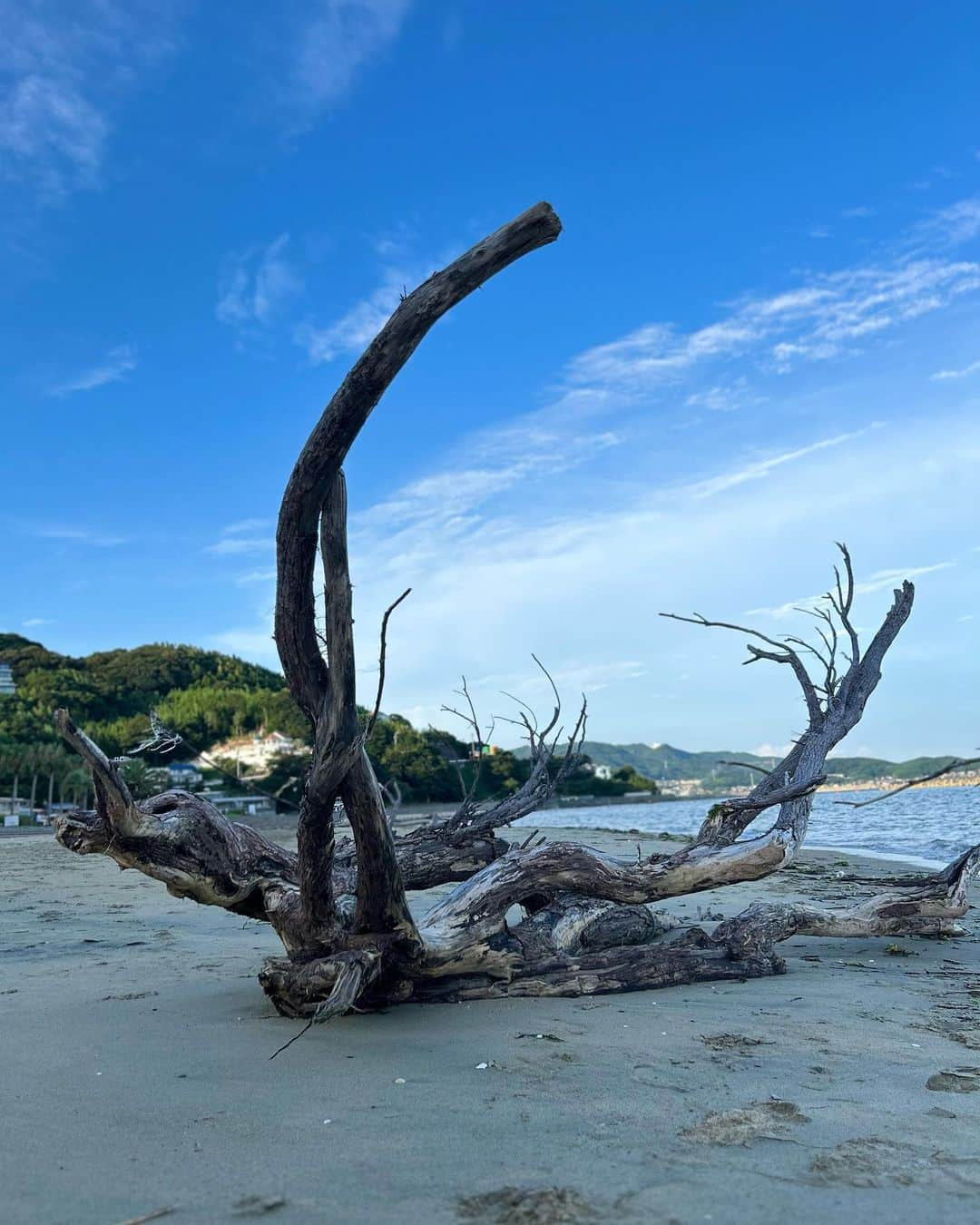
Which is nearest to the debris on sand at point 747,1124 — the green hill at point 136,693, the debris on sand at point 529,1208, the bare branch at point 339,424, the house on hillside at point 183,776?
the debris on sand at point 529,1208

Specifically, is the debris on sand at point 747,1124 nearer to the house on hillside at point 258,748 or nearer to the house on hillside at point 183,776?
the house on hillside at point 183,776

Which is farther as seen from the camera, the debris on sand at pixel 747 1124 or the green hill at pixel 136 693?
the green hill at pixel 136 693

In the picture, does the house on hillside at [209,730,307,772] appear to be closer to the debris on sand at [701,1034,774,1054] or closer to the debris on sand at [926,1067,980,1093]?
the debris on sand at [701,1034,774,1054]

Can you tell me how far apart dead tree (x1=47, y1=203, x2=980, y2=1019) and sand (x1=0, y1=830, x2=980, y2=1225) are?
0.21m

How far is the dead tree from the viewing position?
345 cm

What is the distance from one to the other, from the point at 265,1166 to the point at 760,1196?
133cm

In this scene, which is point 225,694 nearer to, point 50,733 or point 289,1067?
point 50,733

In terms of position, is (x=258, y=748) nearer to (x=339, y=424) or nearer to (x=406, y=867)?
(x=406, y=867)

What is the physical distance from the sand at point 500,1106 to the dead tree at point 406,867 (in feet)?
0.70

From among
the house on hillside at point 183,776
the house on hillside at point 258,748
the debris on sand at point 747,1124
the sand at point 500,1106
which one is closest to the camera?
the sand at point 500,1106

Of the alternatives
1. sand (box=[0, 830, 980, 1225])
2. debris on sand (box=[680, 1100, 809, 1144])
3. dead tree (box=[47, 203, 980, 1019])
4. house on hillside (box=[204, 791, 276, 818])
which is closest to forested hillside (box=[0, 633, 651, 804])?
house on hillside (box=[204, 791, 276, 818])

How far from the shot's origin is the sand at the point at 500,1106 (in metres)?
2.41

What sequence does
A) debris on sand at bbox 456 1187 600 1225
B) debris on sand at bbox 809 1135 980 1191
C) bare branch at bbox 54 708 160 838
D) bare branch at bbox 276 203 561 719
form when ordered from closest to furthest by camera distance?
debris on sand at bbox 456 1187 600 1225 < debris on sand at bbox 809 1135 980 1191 < bare branch at bbox 276 203 561 719 < bare branch at bbox 54 708 160 838

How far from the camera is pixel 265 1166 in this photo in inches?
103
